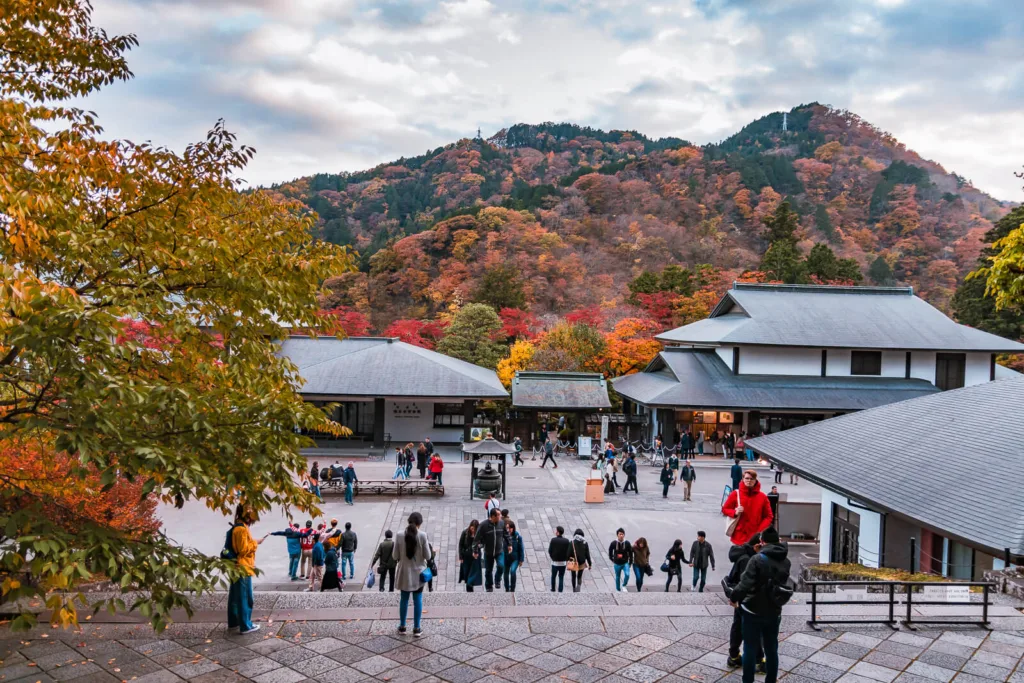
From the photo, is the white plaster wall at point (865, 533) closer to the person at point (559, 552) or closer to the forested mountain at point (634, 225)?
the person at point (559, 552)

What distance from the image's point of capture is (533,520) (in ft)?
60.4

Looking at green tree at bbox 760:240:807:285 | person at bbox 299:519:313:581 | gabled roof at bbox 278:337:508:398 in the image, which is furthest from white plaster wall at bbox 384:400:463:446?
green tree at bbox 760:240:807:285

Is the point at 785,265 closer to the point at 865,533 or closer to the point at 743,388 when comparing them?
the point at 743,388

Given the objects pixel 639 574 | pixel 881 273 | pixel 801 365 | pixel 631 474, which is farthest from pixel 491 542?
pixel 881 273

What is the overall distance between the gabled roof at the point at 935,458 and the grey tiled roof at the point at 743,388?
40.7 feet

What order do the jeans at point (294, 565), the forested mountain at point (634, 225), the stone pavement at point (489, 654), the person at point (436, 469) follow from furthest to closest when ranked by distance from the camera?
the forested mountain at point (634, 225)
the person at point (436, 469)
the jeans at point (294, 565)
the stone pavement at point (489, 654)

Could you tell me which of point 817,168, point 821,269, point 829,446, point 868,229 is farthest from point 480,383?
point 817,168

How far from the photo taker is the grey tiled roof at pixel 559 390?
30719mm

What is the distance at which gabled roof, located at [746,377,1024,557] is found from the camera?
982 centimetres

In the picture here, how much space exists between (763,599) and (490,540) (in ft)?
21.3

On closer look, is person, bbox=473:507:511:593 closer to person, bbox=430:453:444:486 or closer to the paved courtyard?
the paved courtyard

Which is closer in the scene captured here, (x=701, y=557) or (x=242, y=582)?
(x=242, y=582)

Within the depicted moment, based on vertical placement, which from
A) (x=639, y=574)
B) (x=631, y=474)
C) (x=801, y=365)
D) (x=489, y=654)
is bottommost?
(x=639, y=574)

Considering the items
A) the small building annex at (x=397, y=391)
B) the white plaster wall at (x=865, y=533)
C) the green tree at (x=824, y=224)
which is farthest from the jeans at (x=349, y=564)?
the green tree at (x=824, y=224)
